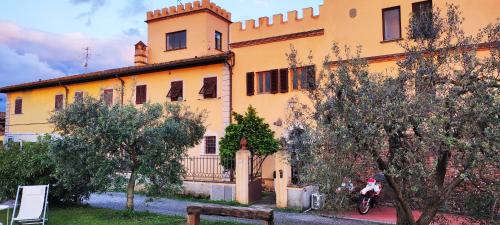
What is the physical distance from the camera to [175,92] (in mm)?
18891

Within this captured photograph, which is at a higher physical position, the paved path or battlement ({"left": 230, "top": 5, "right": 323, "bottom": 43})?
battlement ({"left": 230, "top": 5, "right": 323, "bottom": 43})

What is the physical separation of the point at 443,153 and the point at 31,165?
9938 millimetres

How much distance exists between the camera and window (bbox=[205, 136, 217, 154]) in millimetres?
17781

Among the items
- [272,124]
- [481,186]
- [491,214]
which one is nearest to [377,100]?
[481,186]

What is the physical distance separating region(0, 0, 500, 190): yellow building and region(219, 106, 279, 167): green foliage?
107 centimetres

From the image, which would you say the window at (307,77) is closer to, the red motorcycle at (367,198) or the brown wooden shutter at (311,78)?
the brown wooden shutter at (311,78)

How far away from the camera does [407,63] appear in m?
6.00

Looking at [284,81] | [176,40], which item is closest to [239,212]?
[284,81]

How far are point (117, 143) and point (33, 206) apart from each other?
2465 mm

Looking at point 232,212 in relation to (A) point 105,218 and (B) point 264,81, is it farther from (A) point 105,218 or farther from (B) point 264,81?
(B) point 264,81

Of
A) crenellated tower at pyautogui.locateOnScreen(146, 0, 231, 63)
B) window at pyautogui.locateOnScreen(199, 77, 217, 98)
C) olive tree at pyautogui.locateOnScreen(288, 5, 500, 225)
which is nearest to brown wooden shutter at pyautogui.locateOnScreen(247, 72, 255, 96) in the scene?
window at pyautogui.locateOnScreen(199, 77, 217, 98)

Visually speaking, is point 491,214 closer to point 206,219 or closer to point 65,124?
point 206,219

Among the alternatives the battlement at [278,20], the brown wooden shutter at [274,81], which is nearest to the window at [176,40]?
the battlement at [278,20]

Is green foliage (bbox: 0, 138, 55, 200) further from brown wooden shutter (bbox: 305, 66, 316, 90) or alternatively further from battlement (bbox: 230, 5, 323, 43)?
battlement (bbox: 230, 5, 323, 43)
